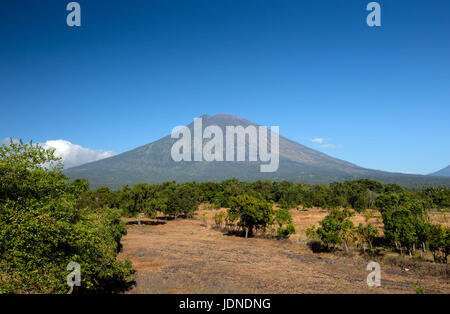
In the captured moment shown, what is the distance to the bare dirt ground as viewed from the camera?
17234 mm

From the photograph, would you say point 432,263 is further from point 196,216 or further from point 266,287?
point 196,216

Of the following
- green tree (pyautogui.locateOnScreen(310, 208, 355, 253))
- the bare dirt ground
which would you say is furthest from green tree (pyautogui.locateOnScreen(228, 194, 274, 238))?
green tree (pyautogui.locateOnScreen(310, 208, 355, 253))

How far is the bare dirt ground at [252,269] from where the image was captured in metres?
17.2

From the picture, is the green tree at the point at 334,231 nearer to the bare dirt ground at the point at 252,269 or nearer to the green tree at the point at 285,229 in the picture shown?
the bare dirt ground at the point at 252,269

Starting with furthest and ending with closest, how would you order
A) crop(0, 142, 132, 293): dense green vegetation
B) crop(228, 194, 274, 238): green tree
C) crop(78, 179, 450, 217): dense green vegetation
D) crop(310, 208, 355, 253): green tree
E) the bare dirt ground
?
crop(78, 179, 450, 217): dense green vegetation < crop(228, 194, 274, 238): green tree < crop(310, 208, 355, 253): green tree < the bare dirt ground < crop(0, 142, 132, 293): dense green vegetation

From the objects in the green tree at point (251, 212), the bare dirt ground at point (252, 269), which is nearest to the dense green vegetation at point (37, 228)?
the bare dirt ground at point (252, 269)

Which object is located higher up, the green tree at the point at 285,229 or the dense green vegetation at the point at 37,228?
the dense green vegetation at the point at 37,228

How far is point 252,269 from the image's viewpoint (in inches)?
835

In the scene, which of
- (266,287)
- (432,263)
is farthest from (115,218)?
(432,263)

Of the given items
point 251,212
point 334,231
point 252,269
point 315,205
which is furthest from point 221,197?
point 252,269

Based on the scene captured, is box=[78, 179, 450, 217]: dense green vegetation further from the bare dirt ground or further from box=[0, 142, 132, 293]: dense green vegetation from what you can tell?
box=[0, 142, 132, 293]: dense green vegetation

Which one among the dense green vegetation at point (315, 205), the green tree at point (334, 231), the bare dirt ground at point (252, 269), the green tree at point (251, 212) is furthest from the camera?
the green tree at point (251, 212)

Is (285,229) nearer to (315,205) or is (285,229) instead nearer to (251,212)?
(251,212)
